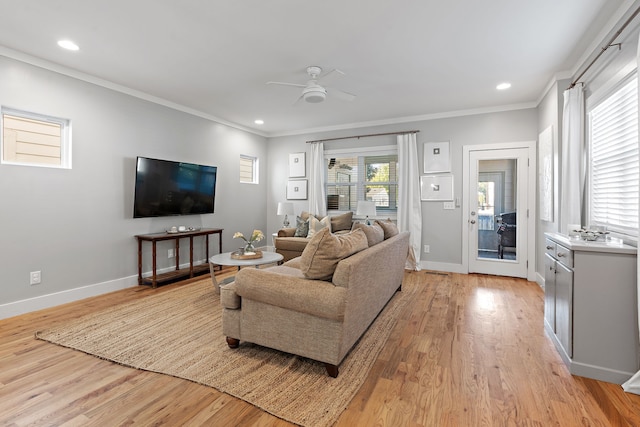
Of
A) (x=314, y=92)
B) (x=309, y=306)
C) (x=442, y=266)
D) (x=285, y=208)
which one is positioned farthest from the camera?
(x=285, y=208)

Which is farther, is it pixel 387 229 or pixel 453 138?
pixel 453 138

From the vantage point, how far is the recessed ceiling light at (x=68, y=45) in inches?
114

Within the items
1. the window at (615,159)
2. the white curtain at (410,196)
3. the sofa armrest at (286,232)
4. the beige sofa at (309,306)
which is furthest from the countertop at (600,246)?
the sofa armrest at (286,232)

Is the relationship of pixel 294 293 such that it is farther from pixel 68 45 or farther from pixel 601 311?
pixel 68 45

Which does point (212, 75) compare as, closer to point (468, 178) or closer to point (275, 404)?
point (275, 404)

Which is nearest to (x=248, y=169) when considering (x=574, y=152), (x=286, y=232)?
(x=286, y=232)

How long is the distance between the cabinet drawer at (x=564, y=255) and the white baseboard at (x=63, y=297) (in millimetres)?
4818

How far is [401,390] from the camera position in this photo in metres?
1.94

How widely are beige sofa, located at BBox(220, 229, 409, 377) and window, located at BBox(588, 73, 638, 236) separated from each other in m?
1.93

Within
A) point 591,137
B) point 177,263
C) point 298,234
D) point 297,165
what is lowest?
point 177,263

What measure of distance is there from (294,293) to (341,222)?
3516 millimetres

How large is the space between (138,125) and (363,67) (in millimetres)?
3129

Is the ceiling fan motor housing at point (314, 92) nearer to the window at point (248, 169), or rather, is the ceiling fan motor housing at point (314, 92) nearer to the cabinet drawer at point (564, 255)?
the cabinet drawer at point (564, 255)

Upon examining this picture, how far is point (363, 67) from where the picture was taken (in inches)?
135
